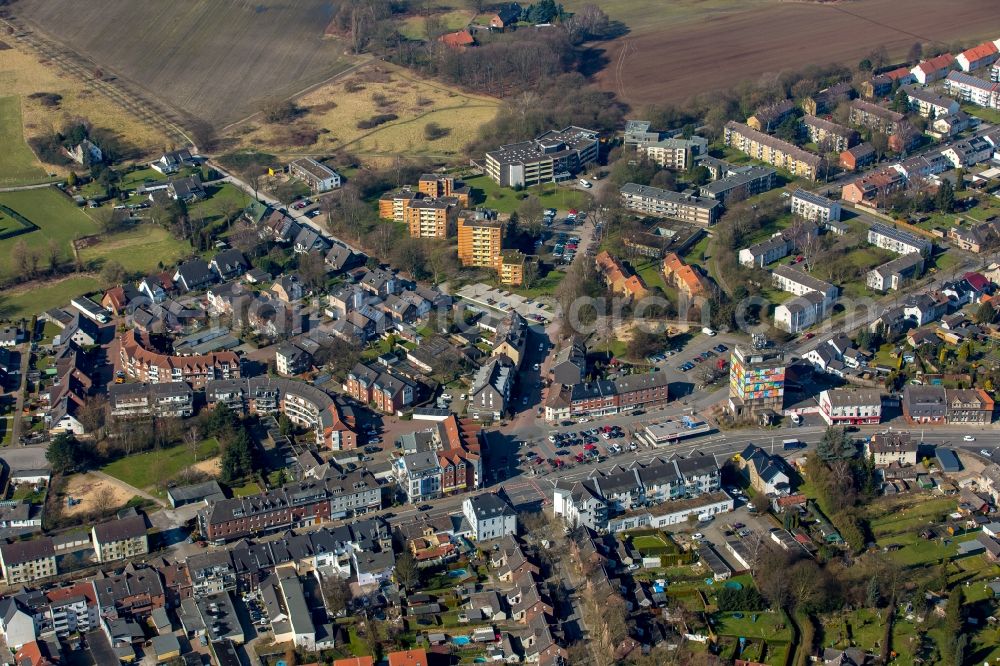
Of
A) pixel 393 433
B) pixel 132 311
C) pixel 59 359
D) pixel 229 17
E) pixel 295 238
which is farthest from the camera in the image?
pixel 229 17

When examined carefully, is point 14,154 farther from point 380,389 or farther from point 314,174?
point 380,389

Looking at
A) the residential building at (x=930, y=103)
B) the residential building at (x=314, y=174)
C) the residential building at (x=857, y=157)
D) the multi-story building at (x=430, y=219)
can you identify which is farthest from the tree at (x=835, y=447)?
the residential building at (x=930, y=103)

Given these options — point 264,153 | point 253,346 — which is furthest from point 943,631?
point 264,153

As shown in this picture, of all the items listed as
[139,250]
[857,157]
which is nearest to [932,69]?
[857,157]

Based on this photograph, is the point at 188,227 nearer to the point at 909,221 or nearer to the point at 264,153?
the point at 264,153

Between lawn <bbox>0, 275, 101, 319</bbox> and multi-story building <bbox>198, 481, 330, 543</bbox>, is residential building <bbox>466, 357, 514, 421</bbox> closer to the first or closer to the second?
multi-story building <bbox>198, 481, 330, 543</bbox>
